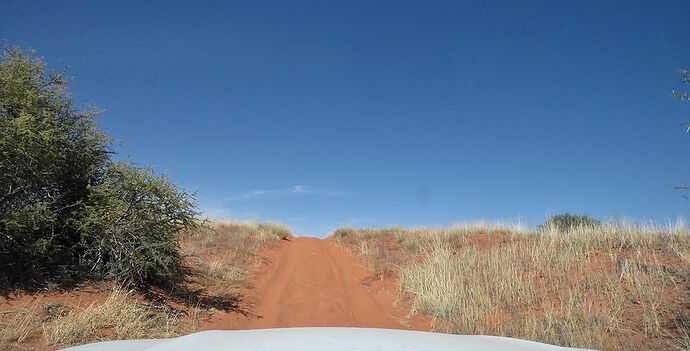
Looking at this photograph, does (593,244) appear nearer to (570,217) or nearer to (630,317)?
(630,317)

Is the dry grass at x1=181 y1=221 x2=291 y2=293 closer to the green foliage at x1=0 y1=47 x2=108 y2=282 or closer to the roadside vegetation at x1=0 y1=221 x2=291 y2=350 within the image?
the roadside vegetation at x1=0 y1=221 x2=291 y2=350

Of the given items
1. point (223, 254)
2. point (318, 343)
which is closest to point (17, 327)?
point (318, 343)

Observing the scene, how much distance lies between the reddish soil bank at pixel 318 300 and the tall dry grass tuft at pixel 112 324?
1.11 metres

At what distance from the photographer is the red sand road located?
10.4 meters

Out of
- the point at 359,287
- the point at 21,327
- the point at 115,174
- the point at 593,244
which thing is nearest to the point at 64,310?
the point at 21,327

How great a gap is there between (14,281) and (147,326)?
2.92m

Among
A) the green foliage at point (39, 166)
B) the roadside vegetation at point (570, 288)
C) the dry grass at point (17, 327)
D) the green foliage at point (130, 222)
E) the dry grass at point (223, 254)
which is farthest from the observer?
the dry grass at point (223, 254)

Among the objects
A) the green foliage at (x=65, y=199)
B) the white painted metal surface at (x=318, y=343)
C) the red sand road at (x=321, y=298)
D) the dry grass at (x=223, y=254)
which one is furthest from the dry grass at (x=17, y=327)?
the white painted metal surface at (x=318, y=343)

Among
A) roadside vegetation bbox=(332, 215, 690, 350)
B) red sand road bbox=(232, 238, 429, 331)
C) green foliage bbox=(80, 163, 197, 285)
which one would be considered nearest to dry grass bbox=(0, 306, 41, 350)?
green foliage bbox=(80, 163, 197, 285)

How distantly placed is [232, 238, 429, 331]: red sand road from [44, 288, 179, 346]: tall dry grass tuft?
1.85m

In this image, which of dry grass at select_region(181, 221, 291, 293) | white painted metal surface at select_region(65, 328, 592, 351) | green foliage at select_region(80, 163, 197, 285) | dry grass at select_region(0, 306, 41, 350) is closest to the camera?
white painted metal surface at select_region(65, 328, 592, 351)

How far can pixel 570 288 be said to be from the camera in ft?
33.3

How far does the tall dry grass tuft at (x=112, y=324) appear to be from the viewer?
7.20 m

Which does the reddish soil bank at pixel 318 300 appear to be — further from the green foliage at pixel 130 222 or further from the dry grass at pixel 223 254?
the green foliage at pixel 130 222
